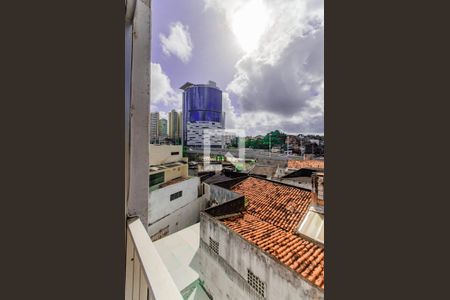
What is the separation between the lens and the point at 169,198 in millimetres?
7934

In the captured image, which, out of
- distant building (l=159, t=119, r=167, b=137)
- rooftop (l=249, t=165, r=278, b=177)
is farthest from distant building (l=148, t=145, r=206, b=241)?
distant building (l=159, t=119, r=167, b=137)

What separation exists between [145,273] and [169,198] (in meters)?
7.79

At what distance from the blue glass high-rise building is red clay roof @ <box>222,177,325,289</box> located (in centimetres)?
2183

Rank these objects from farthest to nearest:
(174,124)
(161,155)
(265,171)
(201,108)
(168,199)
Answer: (201,108), (174,124), (265,171), (161,155), (168,199)

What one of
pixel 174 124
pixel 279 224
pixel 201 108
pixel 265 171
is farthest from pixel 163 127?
pixel 279 224

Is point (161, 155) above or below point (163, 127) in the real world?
below

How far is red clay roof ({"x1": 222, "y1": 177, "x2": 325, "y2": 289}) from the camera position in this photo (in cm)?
291

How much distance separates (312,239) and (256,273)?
4.52 feet

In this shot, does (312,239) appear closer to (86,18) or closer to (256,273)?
(256,273)

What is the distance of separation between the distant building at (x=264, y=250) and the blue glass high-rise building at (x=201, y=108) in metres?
23.6

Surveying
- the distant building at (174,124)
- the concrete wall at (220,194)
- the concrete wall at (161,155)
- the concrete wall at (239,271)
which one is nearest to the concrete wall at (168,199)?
the concrete wall at (220,194)

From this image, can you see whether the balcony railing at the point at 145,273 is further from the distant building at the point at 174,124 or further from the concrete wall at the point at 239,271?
the distant building at the point at 174,124

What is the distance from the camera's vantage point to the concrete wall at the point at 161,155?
1023 centimetres

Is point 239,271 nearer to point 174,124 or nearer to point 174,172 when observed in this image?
point 174,172
